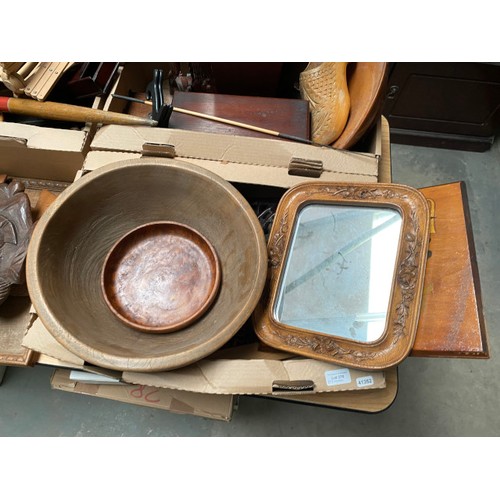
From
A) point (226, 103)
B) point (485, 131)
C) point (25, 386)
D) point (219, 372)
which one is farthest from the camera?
point (485, 131)

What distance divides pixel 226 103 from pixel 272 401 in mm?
1212

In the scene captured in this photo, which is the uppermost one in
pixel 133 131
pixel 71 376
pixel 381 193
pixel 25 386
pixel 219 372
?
pixel 133 131

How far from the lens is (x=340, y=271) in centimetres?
103

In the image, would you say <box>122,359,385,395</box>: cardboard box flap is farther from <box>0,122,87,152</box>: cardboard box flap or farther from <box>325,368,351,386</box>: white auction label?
<box>0,122,87,152</box>: cardboard box flap

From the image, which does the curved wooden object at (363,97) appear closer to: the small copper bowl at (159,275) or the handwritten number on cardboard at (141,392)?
the small copper bowl at (159,275)

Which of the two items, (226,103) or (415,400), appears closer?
(226,103)

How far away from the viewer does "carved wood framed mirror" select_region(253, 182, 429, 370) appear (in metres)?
0.91

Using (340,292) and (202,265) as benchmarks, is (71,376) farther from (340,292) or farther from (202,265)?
(340,292)

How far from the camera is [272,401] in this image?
5.25 feet

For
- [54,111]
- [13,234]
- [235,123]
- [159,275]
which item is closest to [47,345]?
[159,275]

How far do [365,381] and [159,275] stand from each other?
0.65 m

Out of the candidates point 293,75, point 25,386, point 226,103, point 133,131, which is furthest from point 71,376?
point 293,75

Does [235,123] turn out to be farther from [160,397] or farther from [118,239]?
[160,397]

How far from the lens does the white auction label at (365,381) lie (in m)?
0.91
